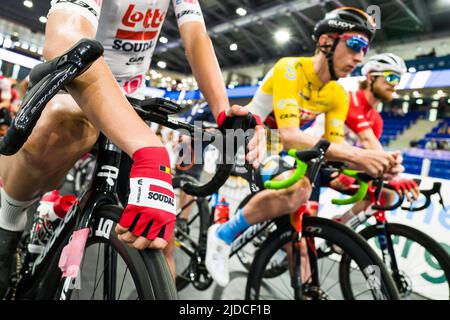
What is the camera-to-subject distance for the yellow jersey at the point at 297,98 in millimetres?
1383

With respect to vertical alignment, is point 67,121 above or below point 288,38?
below

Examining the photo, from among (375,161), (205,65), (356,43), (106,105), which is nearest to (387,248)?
(375,161)

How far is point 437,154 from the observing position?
50.1 inches

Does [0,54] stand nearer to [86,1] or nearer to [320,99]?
[86,1]

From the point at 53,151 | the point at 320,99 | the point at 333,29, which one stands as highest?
the point at 333,29

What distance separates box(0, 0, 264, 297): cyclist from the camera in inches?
18.0

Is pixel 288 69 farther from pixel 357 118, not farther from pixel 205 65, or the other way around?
pixel 357 118

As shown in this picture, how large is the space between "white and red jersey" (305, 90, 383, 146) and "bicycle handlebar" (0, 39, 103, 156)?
1.81 metres

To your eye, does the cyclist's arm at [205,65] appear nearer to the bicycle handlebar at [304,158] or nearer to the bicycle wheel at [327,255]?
the bicycle handlebar at [304,158]

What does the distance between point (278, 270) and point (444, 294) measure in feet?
2.80

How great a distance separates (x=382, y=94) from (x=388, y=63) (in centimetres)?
46

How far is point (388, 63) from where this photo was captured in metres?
1.25

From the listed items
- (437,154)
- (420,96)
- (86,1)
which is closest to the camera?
(86,1)
